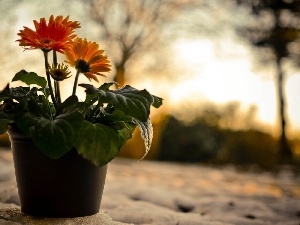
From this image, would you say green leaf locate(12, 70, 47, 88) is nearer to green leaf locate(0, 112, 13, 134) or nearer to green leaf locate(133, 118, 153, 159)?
green leaf locate(0, 112, 13, 134)

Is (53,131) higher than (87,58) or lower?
lower

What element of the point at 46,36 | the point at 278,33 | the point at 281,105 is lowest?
the point at 46,36

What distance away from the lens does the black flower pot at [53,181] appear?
1.43m

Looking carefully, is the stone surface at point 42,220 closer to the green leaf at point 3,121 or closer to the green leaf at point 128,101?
the green leaf at point 3,121

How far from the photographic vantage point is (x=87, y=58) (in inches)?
59.5

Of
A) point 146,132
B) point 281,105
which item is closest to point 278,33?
point 281,105

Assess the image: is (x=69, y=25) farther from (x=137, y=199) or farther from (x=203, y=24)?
(x=203, y=24)

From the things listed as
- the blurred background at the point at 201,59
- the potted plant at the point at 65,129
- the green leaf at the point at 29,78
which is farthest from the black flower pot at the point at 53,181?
the blurred background at the point at 201,59

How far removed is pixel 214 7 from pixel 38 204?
27.5ft

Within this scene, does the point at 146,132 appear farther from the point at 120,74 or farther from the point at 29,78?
the point at 120,74

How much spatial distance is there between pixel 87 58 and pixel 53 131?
33cm

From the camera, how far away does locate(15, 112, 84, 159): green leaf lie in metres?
1.29

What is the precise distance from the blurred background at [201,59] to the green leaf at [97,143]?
6173 millimetres

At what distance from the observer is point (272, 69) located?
370 inches
